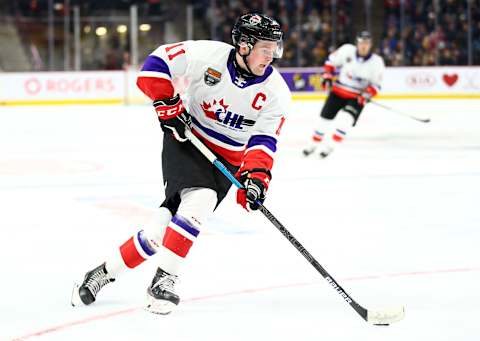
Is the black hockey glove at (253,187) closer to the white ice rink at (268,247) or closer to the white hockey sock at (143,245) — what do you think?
the white hockey sock at (143,245)

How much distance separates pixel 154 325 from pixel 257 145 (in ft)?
2.26

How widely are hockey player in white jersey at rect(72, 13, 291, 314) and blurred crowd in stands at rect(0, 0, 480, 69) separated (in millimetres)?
11048

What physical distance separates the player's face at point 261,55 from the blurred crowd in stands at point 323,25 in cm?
1118

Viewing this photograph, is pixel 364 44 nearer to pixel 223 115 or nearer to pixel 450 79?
pixel 223 115

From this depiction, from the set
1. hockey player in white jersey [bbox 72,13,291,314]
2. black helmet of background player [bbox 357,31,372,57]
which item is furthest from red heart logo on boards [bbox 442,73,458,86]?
hockey player in white jersey [bbox 72,13,291,314]

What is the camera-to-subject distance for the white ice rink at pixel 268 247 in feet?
9.65

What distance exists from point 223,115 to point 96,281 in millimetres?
710

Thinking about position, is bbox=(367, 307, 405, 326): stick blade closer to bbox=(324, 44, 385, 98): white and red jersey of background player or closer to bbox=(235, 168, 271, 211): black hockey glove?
bbox=(235, 168, 271, 211): black hockey glove

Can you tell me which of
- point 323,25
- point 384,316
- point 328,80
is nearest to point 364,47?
point 328,80

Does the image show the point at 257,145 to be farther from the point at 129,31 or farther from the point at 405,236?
the point at 129,31

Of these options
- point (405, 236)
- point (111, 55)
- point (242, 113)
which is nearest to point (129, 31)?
point (111, 55)

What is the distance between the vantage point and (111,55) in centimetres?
1398

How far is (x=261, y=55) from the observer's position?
9.96ft

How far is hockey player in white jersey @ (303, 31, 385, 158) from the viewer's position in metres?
8.27
